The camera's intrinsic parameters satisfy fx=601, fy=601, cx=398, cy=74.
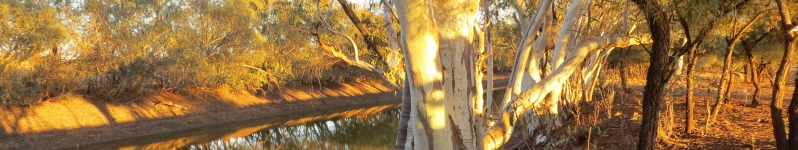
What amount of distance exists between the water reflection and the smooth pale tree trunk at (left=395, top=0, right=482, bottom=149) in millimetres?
9211

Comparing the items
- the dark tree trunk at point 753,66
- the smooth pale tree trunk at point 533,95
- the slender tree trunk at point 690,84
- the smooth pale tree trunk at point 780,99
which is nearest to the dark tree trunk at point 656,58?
the smooth pale tree trunk at point 533,95

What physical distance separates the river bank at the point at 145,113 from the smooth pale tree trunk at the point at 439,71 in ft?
51.1

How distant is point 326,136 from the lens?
16141mm

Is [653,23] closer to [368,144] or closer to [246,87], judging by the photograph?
[368,144]

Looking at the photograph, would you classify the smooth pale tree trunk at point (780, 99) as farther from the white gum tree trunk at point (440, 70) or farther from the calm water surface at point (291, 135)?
the calm water surface at point (291, 135)

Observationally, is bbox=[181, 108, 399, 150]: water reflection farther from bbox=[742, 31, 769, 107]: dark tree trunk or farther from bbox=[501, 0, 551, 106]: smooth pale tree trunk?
bbox=[501, 0, 551, 106]: smooth pale tree trunk

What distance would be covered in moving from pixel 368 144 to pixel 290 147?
6.00 ft

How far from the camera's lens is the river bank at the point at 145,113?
16.5 meters

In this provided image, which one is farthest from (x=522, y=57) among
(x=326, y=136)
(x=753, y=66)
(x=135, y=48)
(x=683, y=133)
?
(x=135, y=48)

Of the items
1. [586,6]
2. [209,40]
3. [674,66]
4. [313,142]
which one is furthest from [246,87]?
[674,66]

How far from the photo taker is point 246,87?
2622 cm

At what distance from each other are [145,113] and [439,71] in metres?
20.2

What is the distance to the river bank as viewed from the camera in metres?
16.5

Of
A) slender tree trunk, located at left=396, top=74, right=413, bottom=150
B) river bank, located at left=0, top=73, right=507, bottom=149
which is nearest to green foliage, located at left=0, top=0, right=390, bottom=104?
river bank, located at left=0, top=73, right=507, bottom=149
